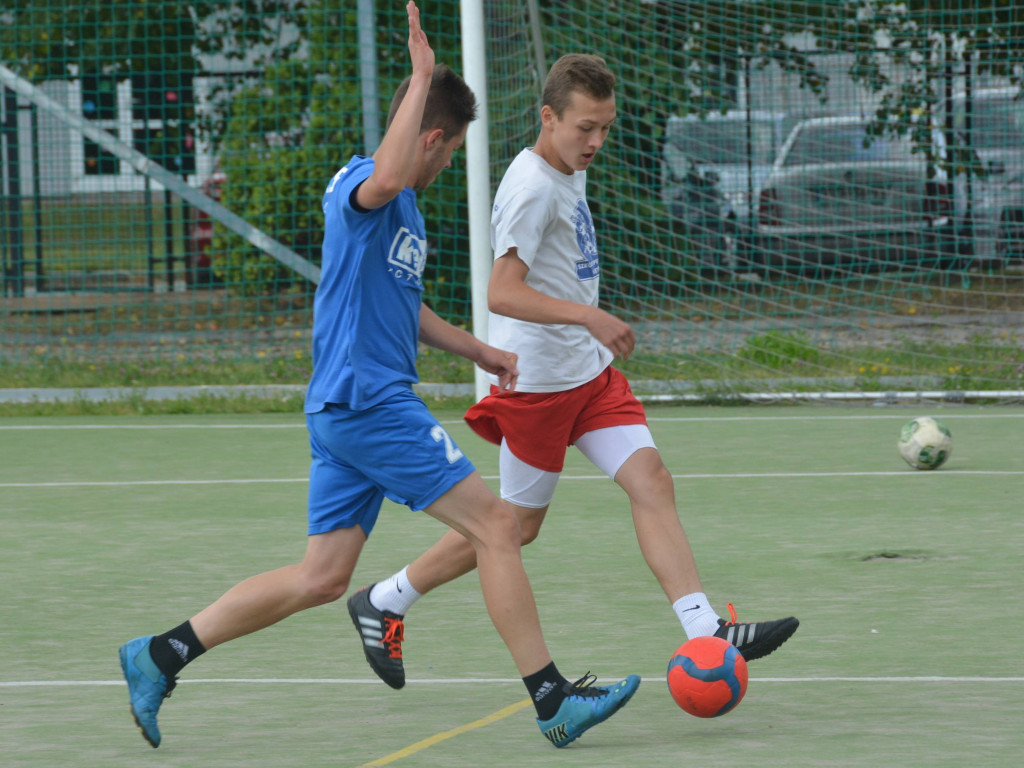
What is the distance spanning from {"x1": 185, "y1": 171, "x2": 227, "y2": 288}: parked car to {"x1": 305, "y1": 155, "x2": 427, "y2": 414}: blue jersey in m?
11.0

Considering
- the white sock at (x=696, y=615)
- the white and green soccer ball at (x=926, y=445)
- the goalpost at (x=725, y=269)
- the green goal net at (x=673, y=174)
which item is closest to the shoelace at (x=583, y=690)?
the white sock at (x=696, y=615)

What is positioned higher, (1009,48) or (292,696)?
(1009,48)

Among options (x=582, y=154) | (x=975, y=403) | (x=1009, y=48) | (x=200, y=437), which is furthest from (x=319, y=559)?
(x=1009, y=48)

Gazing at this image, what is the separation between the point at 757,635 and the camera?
14.7 feet

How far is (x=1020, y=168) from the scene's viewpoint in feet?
48.1

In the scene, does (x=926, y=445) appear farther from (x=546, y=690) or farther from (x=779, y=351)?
(x=546, y=690)

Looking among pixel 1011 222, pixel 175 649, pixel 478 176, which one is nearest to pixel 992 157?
pixel 1011 222

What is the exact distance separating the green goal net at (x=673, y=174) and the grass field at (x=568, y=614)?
3.75 meters

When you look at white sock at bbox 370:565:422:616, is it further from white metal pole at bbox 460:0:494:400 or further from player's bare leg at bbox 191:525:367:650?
white metal pole at bbox 460:0:494:400

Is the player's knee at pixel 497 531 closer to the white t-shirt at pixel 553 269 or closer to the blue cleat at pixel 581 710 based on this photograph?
the blue cleat at pixel 581 710

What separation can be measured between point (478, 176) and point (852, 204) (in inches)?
230

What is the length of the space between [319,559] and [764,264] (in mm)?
10492

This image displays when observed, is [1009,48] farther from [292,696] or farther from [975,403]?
[292,696]

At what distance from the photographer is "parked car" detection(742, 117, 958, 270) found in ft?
48.0
